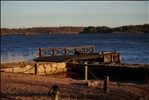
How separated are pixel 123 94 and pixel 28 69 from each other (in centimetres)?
1310

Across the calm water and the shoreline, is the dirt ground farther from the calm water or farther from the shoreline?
the calm water

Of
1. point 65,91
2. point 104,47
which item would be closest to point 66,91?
point 65,91

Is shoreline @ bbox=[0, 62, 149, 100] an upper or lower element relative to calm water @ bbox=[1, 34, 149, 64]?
lower

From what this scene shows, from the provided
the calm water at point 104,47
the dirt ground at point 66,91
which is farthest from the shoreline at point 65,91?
the calm water at point 104,47

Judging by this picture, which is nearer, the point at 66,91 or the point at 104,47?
the point at 66,91

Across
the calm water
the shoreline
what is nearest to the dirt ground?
the shoreline

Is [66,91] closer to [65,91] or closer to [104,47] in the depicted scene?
[65,91]

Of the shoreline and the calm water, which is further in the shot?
the calm water

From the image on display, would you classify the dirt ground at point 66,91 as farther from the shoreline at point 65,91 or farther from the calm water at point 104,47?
the calm water at point 104,47

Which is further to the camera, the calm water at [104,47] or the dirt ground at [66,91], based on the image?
the calm water at [104,47]

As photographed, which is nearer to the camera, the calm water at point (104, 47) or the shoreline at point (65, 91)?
the shoreline at point (65, 91)

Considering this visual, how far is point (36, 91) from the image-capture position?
1534cm

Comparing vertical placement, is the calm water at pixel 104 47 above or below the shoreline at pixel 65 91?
above

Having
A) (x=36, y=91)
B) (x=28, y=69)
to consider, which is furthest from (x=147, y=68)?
(x=36, y=91)
